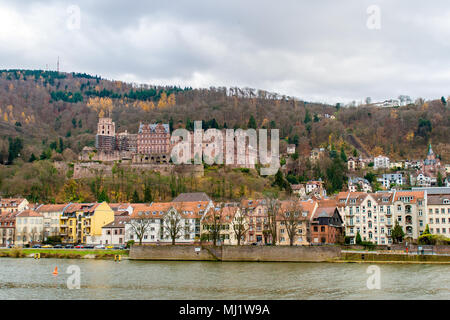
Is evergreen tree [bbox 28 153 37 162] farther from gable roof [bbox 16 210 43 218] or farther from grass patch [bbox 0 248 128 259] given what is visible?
grass patch [bbox 0 248 128 259]

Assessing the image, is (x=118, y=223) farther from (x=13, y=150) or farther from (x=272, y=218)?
(x=13, y=150)

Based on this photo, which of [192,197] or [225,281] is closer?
[225,281]

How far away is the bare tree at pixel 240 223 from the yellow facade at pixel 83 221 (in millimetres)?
23421

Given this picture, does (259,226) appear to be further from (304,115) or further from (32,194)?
(304,115)

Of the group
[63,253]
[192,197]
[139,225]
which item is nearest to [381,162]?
[192,197]

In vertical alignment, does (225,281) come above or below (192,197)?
below

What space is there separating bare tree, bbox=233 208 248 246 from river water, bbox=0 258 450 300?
313 inches

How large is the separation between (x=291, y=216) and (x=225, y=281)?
22.9 meters

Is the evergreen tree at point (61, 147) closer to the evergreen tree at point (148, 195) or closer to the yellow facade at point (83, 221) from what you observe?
the evergreen tree at point (148, 195)

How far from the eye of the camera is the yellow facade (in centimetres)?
8244

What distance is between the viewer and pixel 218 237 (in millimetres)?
65875

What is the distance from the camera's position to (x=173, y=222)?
223ft

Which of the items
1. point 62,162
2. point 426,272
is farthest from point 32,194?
point 426,272
